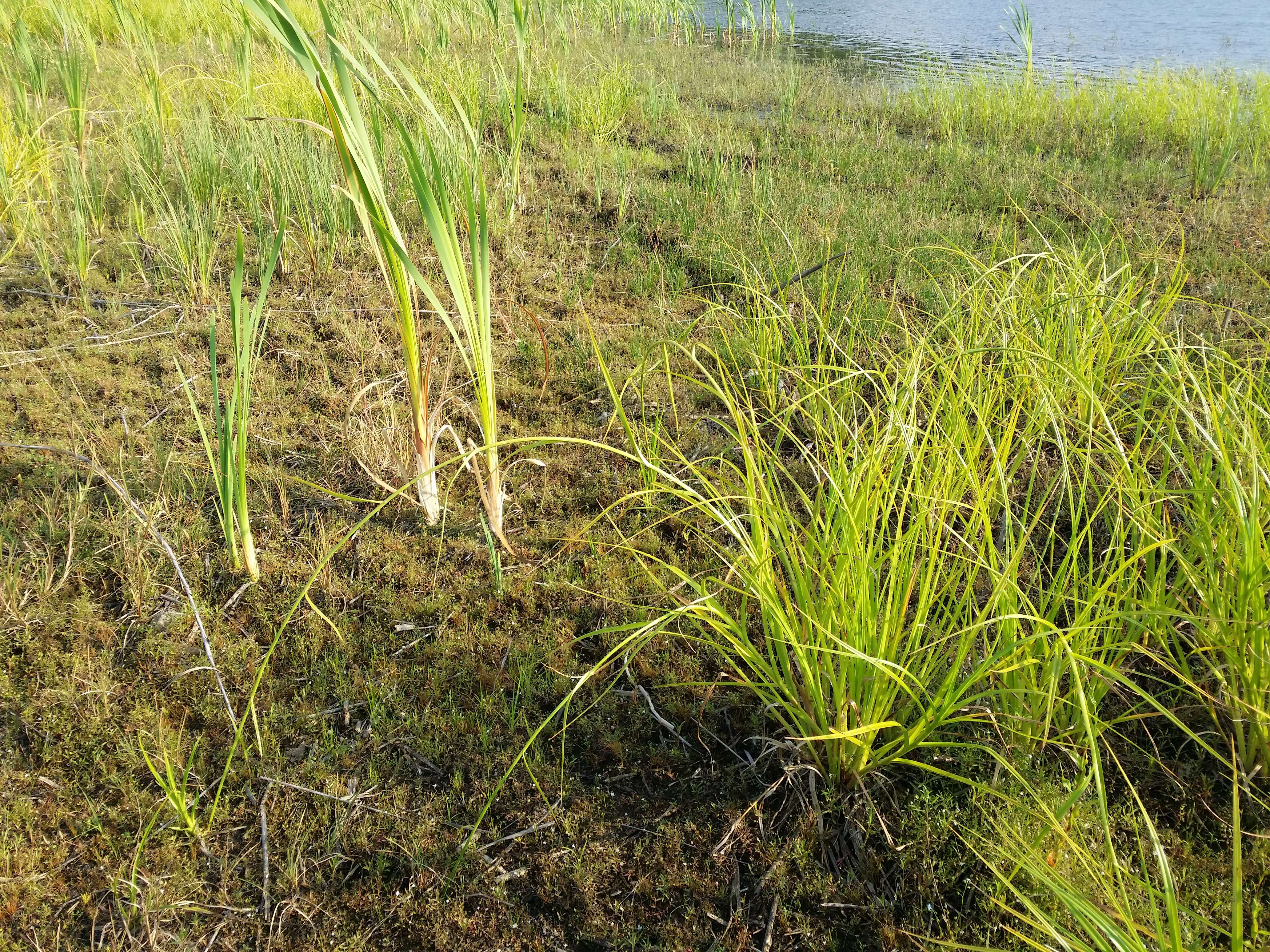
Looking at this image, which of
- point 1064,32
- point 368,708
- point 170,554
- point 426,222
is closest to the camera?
point 170,554

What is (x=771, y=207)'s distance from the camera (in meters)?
3.73

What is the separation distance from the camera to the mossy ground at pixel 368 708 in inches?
52.0

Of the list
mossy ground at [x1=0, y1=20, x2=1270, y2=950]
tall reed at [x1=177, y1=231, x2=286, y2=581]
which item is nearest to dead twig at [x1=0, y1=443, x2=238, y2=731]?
mossy ground at [x1=0, y1=20, x2=1270, y2=950]

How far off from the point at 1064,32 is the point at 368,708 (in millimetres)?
10286

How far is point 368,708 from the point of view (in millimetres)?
1653

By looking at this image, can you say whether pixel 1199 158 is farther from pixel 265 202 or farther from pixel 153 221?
pixel 153 221

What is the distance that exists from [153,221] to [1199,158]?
198 inches

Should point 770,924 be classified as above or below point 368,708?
below

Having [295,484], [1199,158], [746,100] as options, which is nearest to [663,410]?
[295,484]

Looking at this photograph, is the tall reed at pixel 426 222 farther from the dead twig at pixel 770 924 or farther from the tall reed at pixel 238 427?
the dead twig at pixel 770 924

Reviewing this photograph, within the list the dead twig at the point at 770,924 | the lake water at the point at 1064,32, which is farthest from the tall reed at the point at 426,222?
the lake water at the point at 1064,32

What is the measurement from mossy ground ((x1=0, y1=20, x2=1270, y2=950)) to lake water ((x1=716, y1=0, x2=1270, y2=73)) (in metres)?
5.91

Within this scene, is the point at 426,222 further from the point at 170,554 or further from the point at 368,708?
the point at 368,708

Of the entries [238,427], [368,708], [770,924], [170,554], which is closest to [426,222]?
[238,427]
